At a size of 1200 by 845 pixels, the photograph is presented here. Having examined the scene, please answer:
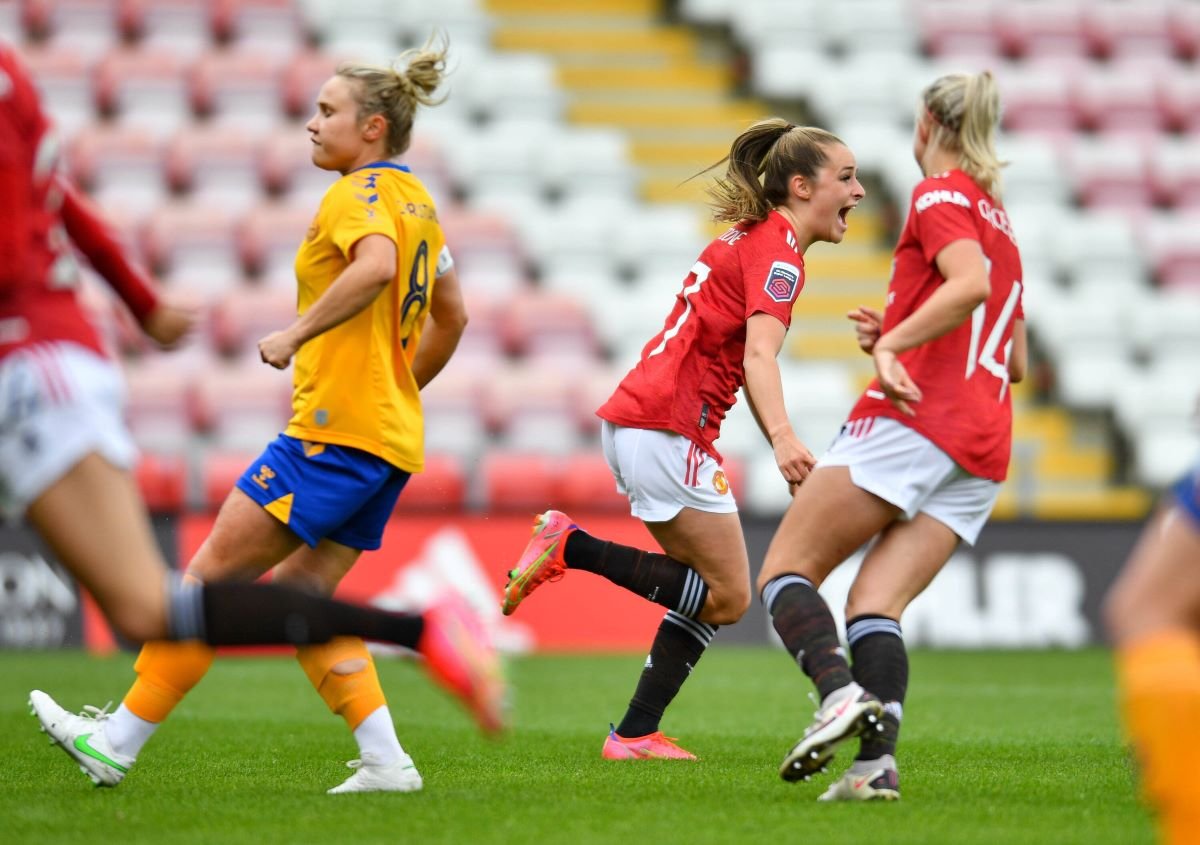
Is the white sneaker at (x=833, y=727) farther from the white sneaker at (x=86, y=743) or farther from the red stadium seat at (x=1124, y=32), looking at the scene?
the red stadium seat at (x=1124, y=32)

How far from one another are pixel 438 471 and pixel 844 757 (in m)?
6.00

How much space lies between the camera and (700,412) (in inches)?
214

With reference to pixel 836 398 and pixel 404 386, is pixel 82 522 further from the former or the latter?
pixel 836 398

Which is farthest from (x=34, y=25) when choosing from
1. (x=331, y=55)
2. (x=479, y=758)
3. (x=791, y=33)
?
(x=479, y=758)

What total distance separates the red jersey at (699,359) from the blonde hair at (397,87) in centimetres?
108

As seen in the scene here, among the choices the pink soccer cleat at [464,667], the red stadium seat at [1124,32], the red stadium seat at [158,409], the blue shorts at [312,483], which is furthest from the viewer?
the red stadium seat at [1124,32]

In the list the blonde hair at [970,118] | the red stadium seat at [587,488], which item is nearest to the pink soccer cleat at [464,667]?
the blonde hair at [970,118]

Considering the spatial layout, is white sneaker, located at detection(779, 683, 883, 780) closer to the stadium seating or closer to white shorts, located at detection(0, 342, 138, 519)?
white shorts, located at detection(0, 342, 138, 519)

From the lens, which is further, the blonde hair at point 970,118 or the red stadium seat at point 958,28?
the red stadium seat at point 958,28

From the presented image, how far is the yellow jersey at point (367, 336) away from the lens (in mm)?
4668

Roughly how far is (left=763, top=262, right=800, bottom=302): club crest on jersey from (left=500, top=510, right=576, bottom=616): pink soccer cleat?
1172mm

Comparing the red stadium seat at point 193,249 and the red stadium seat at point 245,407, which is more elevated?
the red stadium seat at point 193,249

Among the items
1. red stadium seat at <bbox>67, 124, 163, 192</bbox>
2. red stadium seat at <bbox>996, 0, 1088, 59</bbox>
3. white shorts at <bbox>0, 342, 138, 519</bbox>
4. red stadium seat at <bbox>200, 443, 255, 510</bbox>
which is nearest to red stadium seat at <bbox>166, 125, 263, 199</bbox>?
red stadium seat at <bbox>67, 124, 163, 192</bbox>

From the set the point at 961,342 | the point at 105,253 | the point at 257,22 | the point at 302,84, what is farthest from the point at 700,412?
the point at 257,22
